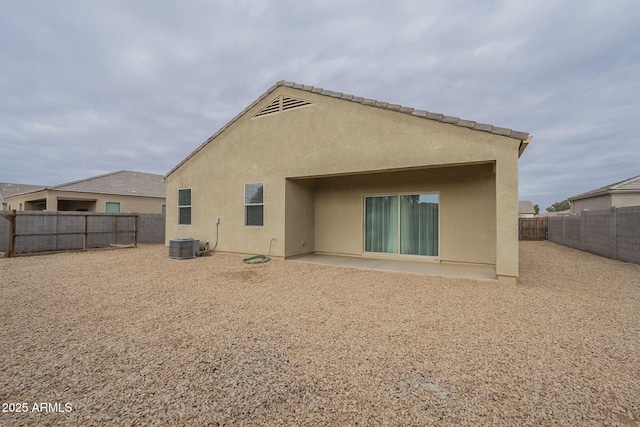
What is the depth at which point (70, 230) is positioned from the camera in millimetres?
11398

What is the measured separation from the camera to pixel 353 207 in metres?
9.06

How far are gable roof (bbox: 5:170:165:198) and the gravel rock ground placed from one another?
1483 cm

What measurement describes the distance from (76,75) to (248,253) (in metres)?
12.6

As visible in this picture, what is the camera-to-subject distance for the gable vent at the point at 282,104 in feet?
26.9

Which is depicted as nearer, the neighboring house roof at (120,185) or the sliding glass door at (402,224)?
the sliding glass door at (402,224)

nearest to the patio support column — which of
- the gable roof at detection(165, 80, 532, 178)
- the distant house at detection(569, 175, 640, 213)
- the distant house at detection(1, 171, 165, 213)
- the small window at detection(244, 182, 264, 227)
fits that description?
the gable roof at detection(165, 80, 532, 178)

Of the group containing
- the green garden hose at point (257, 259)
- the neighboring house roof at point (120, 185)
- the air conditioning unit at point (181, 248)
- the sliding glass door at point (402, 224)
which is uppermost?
the neighboring house roof at point (120, 185)

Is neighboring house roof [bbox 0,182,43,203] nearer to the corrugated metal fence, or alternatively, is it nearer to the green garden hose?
the green garden hose

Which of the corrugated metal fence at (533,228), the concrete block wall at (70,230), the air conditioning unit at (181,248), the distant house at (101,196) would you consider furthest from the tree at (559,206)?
the concrete block wall at (70,230)

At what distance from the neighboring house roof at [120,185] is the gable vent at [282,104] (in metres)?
14.3

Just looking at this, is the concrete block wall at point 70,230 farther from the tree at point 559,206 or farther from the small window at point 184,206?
the tree at point 559,206

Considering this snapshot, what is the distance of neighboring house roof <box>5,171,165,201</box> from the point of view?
16.9 meters

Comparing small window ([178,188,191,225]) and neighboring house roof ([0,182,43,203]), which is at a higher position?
neighboring house roof ([0,182,43,203])

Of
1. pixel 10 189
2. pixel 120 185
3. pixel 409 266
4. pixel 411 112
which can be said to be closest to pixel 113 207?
pixel 120 185
